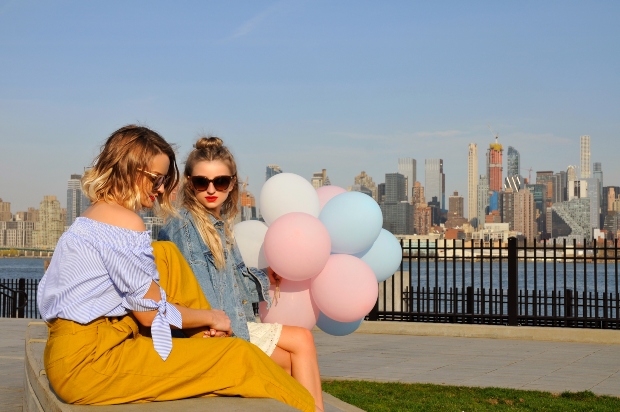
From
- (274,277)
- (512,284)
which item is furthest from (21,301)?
(274,277)

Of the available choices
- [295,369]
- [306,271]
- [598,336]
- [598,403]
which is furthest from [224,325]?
[598,336]

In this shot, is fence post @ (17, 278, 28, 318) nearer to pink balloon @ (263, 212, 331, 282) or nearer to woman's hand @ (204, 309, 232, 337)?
pink balloon @ (263, 212, 331, 282)

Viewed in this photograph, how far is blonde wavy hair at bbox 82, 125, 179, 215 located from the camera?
10.2ft

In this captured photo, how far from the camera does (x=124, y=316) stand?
10.1 feet

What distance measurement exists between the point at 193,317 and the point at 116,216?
598mm

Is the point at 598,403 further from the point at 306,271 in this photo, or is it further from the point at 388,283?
the point at 388,283

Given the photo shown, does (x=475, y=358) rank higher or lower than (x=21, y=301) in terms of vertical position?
higher

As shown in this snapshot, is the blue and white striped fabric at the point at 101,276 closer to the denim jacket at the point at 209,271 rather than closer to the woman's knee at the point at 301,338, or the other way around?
the denim jacket at the point at 209,271

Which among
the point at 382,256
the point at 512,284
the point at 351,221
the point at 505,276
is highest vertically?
the point at 351,221

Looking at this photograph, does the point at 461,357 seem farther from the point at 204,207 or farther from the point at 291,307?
the point at 204,207

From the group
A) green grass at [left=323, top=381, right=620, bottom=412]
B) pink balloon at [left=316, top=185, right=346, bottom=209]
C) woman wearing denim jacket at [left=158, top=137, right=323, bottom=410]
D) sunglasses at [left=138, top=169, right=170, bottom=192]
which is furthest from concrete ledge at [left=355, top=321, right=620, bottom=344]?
sunglasses at [left=138, top=169, right=170, bottom=192]

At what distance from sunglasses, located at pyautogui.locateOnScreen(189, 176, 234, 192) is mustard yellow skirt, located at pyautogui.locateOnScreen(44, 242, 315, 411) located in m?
1.17

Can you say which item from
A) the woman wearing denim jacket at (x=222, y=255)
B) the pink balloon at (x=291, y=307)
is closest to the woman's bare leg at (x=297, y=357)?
the woman wearing denim jacket at (x=222, y=255)

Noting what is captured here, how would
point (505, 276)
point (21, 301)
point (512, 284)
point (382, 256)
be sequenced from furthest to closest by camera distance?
point (505, 276) → point (21, 301) → point (512, 284) → point (382, 256)
